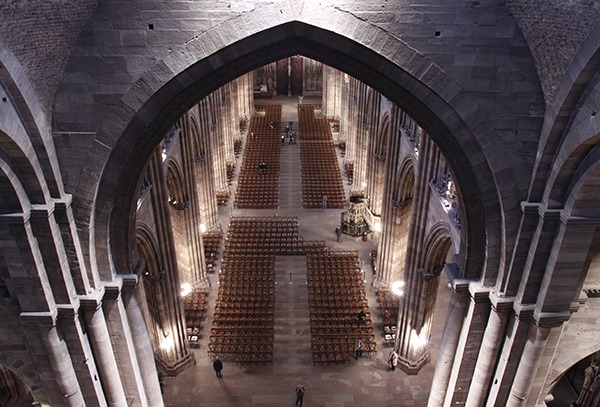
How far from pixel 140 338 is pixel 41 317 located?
9.68 ft

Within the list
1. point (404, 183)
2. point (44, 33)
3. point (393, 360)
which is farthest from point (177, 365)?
point (44, 33)

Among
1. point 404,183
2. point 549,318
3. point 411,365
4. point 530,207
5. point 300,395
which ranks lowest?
point 300,395

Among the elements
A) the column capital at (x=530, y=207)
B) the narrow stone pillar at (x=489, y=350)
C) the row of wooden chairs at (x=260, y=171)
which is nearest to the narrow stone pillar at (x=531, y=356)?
Answer: the narrow stone pillar at (x=489, y=350)

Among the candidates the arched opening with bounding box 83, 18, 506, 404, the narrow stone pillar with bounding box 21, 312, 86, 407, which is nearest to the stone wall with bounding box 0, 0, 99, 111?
the arched opening with bounding box 83, 18, 506, 404

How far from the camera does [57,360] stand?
11953 mm

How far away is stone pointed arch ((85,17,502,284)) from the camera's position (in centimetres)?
1083

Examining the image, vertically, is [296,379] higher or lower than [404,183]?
lower

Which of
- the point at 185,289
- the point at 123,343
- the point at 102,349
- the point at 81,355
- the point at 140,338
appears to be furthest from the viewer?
the point at 185,289

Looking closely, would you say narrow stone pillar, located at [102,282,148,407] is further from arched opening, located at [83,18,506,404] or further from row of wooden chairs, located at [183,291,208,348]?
row of wooden chairs, located at [183,291,208,348]

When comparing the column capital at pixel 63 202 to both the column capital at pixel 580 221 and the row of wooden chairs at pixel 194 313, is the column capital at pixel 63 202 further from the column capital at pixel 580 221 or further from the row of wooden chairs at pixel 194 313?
the row of wooden chairs at pixel 194 313

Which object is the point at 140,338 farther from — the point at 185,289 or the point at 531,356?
the point at 185,289

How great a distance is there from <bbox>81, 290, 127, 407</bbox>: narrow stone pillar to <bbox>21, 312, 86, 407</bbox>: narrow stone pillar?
0.62m

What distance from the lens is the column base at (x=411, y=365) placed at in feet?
67.5

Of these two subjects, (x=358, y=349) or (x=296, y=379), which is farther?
(x=358, y=349)
